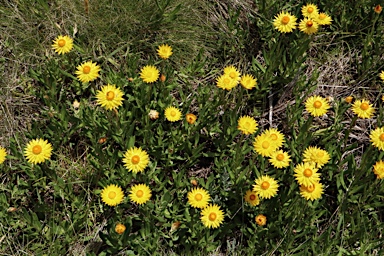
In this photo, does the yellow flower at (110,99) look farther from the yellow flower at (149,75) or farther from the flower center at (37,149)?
the flower center at (37,149)

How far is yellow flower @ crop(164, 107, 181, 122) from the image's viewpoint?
326cm

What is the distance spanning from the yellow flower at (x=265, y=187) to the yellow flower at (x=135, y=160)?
73 cm

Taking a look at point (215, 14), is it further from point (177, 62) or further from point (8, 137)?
point (8, 137)

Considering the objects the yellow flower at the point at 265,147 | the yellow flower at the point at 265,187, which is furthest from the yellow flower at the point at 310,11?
the yellow flower at the point at 265,187

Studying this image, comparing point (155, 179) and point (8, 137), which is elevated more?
point (8, 137)

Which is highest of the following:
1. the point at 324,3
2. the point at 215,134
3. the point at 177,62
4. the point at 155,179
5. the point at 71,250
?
the point at 324,3

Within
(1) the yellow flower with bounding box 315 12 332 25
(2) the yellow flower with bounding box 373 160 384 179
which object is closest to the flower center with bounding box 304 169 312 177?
(2) the yellow flower with bounding box 373 160 384 179

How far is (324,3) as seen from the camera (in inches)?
153

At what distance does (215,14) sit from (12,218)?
2325 millimetres

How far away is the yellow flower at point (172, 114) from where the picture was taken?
326 centimetres

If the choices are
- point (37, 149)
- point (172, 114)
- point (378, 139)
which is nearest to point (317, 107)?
point (378, 139)

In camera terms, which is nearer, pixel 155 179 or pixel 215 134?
pixel 155 179

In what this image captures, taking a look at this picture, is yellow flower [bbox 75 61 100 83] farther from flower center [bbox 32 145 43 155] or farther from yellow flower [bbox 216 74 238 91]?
yellow flower [bbox 216 74 238 91]

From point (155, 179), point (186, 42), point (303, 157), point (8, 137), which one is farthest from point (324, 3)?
point (8, 137)
